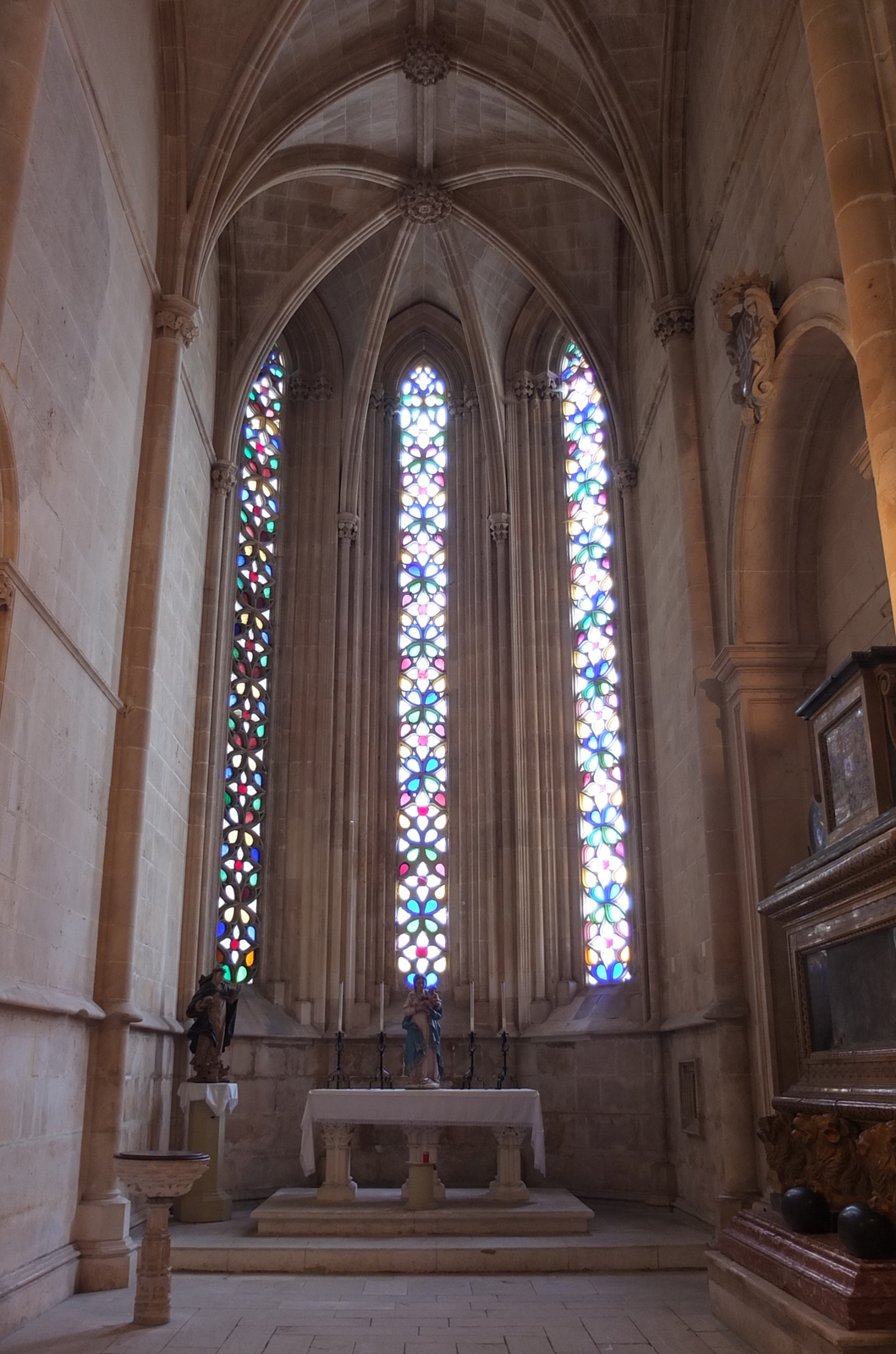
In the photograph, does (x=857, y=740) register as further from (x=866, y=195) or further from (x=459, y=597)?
(x=459, y=597)

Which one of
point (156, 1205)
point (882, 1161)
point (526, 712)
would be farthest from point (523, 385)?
point (882, 1161)

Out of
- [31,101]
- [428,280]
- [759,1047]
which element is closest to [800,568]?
[759,1047]

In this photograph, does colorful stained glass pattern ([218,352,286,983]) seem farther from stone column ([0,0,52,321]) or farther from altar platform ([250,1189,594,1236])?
stone column ([0,0,52,321])

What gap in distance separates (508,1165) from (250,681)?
681 centimetres

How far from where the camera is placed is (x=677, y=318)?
455 inches

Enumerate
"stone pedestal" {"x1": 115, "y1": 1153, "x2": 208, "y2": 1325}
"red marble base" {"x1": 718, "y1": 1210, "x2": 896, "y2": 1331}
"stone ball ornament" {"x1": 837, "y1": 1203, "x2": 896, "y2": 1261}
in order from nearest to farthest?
"red marble base" {"x1": 718, "y1": 1210, "x2": 896, "y2": 1331} → "stone ball ornament" {"x1": 837, "y1": 1203, "x2": 896, "y2": 1261} → "stone pedestal" {"x1": 115, "y1": 1153, "x2": 208, "y2": 1325}

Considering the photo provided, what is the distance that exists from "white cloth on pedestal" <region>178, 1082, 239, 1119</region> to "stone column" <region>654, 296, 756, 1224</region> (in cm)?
458

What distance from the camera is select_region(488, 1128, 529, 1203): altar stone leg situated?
10.5 m

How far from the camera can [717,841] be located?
395 inches

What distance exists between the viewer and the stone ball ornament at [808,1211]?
612 cm

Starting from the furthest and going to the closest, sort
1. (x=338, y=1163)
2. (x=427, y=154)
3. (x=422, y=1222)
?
(x=427, y=154), (x=338, y=1163), (x=422, y=1222)

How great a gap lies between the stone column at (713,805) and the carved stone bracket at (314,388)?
604 centimetres

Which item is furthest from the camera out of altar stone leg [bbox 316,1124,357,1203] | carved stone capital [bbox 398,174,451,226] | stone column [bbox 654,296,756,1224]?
carved stone capital [bbox 398,174,451,226]

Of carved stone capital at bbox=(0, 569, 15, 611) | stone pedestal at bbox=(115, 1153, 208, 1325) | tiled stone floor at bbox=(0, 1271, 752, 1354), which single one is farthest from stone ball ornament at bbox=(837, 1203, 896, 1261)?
carved stone capital at bbox=(0, 569, 15, 611)
